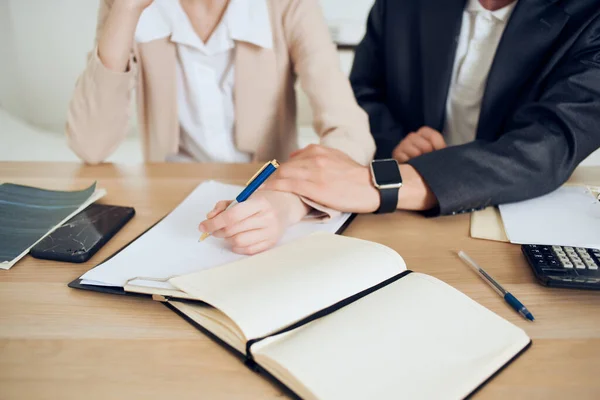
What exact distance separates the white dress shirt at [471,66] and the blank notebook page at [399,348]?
72 cm

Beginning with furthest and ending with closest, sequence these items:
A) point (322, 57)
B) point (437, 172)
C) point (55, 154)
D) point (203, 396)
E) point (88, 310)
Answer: point (55, 154) < point (322, 57) < point (437, 172) < point (88, 310) < point (203, 396)

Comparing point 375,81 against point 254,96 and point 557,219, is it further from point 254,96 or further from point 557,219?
point 557,219

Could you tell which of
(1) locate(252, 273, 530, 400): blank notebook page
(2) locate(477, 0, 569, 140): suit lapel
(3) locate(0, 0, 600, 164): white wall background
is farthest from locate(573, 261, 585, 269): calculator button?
(3) locate(0, 0, 600, 164): white wall background

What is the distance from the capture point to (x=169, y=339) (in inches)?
17.5

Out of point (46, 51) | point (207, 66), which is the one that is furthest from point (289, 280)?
point (46, 51)

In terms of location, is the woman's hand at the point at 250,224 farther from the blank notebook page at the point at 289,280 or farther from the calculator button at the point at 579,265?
the calculator button at the point at 579,265

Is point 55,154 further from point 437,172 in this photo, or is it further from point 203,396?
point 203,396

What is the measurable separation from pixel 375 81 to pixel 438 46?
0.21 metres

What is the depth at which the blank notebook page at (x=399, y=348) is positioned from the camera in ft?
1.18

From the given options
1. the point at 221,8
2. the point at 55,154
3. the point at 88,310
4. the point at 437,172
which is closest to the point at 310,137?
the point at 55,154

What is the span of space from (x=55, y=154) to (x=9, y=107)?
0.39 meters

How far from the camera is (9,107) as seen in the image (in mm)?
2322

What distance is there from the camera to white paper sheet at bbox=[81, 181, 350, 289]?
0.52m

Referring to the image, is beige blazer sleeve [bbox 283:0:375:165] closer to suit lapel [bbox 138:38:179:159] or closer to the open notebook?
suit lapel [bbox 138:38:179:159]
